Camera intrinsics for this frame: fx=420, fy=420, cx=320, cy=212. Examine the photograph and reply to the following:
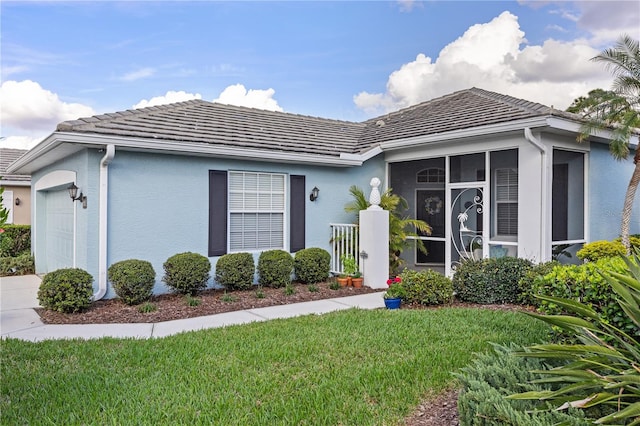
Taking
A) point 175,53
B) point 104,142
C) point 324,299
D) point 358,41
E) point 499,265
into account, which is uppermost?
point 358,41

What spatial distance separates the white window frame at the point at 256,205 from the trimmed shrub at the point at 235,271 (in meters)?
0.71

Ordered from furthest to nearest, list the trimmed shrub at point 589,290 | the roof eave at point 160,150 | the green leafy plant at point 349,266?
the green leafy plant at point 349,266 < the roof eave at point 160,150 < the trimmed shrub at point 589,290

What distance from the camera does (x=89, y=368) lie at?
14.8 feet

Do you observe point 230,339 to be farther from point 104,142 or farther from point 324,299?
point 104,142

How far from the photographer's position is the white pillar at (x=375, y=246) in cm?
980

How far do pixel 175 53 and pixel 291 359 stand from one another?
10.1 m

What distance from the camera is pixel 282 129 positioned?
12.0m

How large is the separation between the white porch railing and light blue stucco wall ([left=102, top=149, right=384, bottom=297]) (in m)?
2.46

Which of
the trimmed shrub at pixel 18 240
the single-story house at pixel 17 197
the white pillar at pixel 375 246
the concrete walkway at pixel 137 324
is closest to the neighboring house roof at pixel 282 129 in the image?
the white pillar at pixel 375 246

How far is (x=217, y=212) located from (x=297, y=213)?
6.83 feet

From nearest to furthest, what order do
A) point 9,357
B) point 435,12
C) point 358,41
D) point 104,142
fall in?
point 9,357 < point 104,142 < point 435,12 < point 358,41

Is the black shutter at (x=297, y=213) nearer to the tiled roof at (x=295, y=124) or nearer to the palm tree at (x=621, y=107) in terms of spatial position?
the tiled roof at (x=295, y=124)

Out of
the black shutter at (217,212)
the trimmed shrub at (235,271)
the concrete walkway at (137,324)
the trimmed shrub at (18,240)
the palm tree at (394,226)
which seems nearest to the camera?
the concrete walkway at (137,324)

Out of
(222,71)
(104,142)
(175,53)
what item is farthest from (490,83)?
(104,142)
